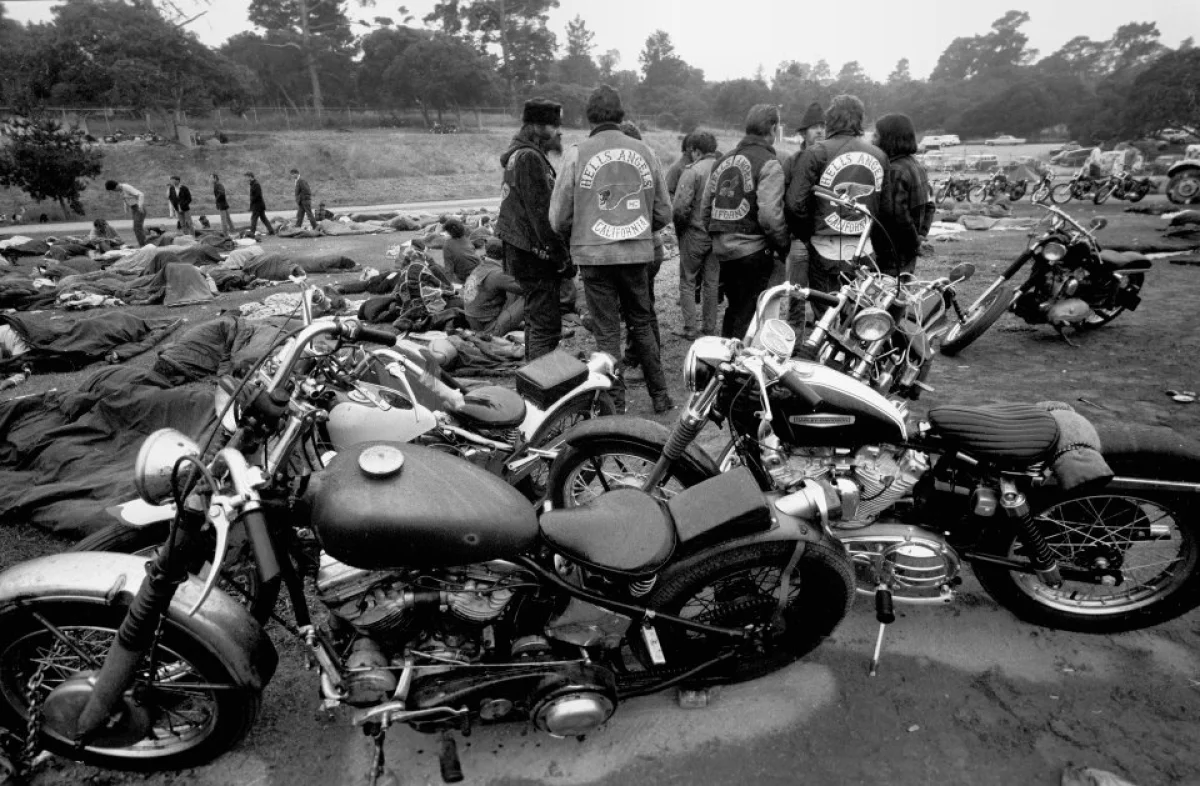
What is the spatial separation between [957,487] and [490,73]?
191 ft

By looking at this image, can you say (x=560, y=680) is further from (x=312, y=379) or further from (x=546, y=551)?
(x=312, y=379)

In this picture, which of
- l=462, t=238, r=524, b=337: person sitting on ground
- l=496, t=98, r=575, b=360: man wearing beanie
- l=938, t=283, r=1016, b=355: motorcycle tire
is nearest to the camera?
l=496, t=98, r=575, b=360: man wearing beanie

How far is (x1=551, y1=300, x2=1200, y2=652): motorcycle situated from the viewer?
2234 millimetres

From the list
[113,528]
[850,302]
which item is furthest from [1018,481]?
[113,528]

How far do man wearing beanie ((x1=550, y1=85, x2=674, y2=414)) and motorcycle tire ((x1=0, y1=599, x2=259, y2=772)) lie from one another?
2.83 m

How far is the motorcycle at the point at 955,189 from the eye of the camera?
1738cm

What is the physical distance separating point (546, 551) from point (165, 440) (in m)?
1.10

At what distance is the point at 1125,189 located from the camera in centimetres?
1543

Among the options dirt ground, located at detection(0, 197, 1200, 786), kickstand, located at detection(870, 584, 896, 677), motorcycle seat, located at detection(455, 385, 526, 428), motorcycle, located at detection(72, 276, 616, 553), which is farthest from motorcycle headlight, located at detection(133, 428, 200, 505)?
kickstand, located at detection(870, 584, 896, 677)

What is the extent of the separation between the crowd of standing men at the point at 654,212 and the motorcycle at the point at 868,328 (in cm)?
76

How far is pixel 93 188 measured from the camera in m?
25.5

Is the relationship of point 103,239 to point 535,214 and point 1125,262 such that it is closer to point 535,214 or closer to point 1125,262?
point 535,214

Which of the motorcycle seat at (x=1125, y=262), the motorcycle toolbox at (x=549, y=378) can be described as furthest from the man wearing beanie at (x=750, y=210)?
the motorcycle seat at (x=1125, y=262)

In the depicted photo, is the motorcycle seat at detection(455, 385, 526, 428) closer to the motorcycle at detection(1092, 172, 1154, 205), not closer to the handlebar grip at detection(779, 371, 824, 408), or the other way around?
the handlebar grip at detection(779, 371, 824, 408)
